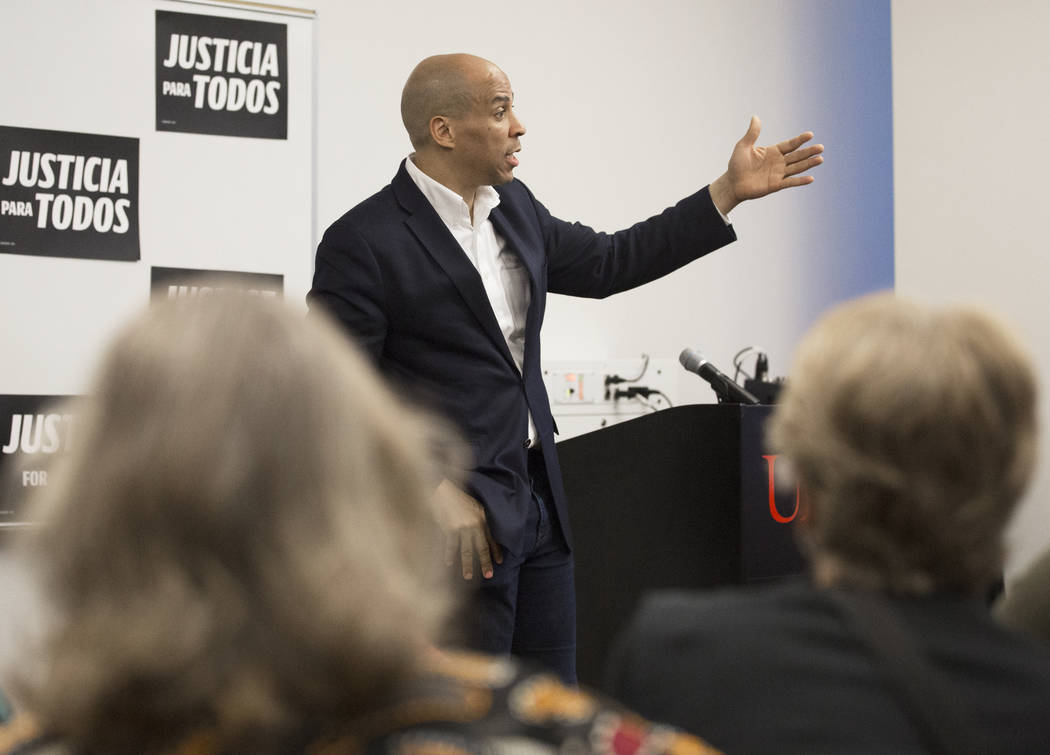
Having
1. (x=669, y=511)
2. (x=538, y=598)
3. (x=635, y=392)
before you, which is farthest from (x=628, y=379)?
(x=538, y=598)

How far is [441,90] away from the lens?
262 centimetres

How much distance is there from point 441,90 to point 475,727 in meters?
2.15

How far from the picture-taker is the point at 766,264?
4.51 m

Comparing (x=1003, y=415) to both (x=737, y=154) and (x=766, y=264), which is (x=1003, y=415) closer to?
(x=737, y=154)

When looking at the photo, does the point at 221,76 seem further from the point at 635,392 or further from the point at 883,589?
the point at 883,589

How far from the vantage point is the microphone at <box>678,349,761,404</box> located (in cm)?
281

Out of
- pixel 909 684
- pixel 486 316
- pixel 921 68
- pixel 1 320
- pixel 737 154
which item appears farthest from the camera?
pixel 921 68

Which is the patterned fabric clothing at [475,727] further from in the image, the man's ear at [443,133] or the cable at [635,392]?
the cable at [635,392]

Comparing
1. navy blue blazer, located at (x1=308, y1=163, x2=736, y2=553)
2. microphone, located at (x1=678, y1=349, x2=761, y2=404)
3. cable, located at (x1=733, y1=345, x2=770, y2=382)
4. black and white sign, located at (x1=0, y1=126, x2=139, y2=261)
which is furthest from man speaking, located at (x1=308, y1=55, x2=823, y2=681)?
cable, located at (x1=733, y1=345, x2=770, y2=382)

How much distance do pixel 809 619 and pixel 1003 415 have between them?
0.73ft

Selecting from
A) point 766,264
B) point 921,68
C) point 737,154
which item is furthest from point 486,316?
point 921,68

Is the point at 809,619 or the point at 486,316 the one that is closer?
the point at 809,619

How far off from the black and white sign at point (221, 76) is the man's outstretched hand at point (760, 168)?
155 cm

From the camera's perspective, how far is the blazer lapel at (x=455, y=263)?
2285 millimetres
